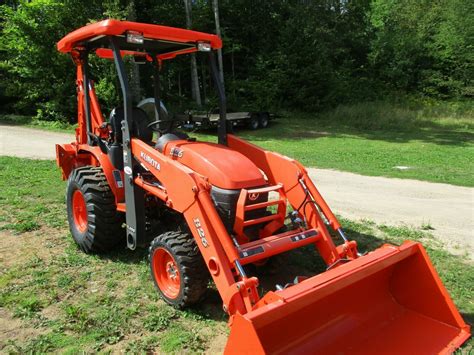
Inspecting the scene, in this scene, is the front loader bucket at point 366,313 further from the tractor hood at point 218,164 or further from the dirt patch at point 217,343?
the tractor hood at point 218,164

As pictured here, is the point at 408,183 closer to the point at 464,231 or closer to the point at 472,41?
the point at 464,231

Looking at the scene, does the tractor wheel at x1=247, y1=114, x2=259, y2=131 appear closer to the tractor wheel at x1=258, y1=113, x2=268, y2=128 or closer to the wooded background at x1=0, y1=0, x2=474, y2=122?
the tractor wheel at x1=258, y1=113, x2=268, y2=128

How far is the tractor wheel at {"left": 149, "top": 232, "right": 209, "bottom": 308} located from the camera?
11.7 ft

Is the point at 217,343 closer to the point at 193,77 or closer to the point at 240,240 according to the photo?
the point at 240,240

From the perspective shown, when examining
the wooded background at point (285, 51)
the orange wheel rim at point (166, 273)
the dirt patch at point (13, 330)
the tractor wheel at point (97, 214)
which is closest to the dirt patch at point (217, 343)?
the orange wheel rim at point (166, 273)

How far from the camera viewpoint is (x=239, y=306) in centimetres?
306

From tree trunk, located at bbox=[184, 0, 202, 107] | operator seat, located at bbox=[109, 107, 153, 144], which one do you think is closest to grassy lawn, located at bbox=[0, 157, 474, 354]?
operator seat, located at bbox=[109, 107, 153, 144]

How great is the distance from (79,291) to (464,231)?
16.3 feet

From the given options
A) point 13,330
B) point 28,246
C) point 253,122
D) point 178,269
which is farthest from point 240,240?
point 253,122

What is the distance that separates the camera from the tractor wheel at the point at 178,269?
3580mm

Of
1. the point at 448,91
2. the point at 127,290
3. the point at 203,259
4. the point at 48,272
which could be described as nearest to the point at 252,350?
the point at 203,259

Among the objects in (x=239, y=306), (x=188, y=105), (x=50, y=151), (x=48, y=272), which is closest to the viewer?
(x=239, y=306)

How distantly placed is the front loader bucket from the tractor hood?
111 cm

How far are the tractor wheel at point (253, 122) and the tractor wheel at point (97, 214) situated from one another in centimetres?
1485
